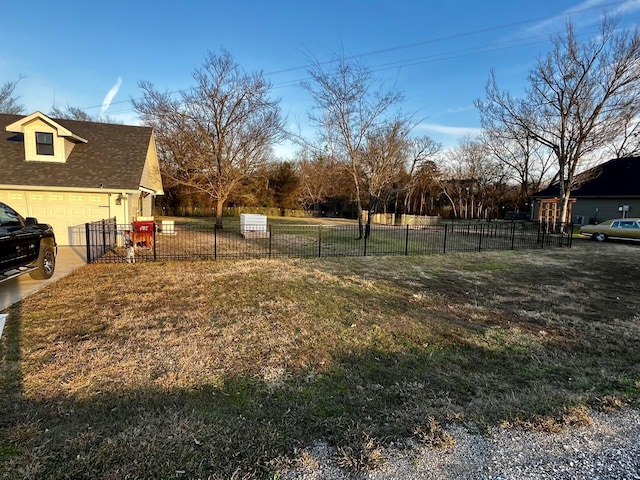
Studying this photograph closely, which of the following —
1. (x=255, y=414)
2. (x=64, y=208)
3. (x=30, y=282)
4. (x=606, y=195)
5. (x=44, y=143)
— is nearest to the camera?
(x=255, y=414)

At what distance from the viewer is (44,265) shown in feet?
21.8

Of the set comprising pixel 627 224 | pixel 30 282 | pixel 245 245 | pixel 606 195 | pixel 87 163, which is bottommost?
pixel 30 282

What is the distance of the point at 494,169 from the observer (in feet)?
119

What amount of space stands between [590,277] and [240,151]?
1724 cm

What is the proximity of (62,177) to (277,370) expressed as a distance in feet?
40.4

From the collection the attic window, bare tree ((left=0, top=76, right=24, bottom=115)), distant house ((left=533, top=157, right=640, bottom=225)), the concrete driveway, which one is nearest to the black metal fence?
the concrete driveway

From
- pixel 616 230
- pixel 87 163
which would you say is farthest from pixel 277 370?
pixel 616 230

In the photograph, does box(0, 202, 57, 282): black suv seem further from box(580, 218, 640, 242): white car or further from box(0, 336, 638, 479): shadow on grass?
box(580, 218, 640, 242): white car

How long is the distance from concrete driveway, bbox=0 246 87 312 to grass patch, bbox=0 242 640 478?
0.23 meters

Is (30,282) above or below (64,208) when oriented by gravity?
below

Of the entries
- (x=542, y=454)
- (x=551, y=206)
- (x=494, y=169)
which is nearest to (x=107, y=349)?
(x=542, y=454)

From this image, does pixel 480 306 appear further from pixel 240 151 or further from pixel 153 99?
pixel 153 99

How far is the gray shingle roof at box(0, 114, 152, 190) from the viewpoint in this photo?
37.4 ft

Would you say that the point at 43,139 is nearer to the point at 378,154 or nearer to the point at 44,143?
the point at 44,143
